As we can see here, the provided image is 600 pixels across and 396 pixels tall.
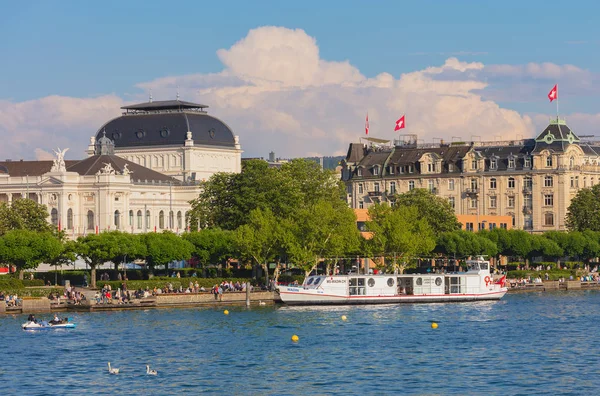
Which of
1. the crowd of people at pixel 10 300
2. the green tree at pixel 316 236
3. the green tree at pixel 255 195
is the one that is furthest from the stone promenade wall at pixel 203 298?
the green tree at pixel 255 195

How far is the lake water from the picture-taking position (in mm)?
73438

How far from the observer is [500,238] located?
17162 cm

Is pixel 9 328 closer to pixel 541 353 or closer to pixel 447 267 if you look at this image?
pixel 541 353

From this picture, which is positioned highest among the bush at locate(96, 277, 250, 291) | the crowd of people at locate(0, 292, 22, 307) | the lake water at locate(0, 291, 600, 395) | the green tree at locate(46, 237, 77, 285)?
the green tree at locate(46, 237, 77, 285)

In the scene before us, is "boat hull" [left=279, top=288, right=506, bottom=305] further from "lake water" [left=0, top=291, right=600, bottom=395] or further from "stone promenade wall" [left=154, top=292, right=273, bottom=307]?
"lake water" [left=0, top=291, right=600, bottom=395]

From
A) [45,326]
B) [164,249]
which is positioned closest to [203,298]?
[164,249]

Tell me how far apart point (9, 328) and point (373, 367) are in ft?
110

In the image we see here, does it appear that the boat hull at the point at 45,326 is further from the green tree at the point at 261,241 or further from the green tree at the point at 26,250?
the green tree at the point at 261,241

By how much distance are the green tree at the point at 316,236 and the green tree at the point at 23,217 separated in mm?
34411

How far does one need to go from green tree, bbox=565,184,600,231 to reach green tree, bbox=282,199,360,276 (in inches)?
2374

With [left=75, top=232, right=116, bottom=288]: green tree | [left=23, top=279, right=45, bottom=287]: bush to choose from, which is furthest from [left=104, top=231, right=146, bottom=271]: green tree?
[left=23, top=279, right=45, bottom=287]: bush

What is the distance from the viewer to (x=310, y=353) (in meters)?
86.9

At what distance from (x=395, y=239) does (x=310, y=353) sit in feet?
185

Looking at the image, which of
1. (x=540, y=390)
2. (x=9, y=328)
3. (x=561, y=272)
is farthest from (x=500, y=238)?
(x=540, y=390)
